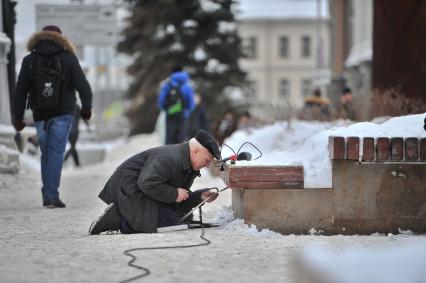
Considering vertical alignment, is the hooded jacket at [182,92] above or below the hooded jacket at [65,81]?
below

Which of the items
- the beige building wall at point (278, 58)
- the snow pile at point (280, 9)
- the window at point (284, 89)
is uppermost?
the snow pile at point (280, 9)

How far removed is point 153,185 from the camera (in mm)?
7723

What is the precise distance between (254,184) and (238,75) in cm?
3413

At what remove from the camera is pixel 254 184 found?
8094mm

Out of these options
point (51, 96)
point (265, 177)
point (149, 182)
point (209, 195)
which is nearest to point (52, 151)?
point (51, 96)

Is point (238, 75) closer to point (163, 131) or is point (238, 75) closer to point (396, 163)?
point (163, 131)

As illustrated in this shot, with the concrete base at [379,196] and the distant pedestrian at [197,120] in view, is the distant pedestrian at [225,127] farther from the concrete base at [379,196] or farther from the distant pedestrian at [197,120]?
the concrete base at [379,196]

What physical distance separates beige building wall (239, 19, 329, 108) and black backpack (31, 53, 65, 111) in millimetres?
80654

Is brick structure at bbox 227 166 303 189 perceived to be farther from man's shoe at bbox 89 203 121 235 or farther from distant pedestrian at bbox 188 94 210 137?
distant pedestrian at bbox 188 94 210 137

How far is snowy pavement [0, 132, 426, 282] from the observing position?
5.81 meters

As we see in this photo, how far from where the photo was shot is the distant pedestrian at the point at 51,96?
1048 cm

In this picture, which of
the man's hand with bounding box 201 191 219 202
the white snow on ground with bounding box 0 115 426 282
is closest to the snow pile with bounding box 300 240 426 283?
the white snow on ground with bounding box 0 115 426 282

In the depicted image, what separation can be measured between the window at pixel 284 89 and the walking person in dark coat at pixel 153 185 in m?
85.8

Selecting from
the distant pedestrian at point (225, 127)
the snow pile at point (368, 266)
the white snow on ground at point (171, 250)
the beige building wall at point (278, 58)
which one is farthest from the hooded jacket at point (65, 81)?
the beige building wall at point (278, 58)
